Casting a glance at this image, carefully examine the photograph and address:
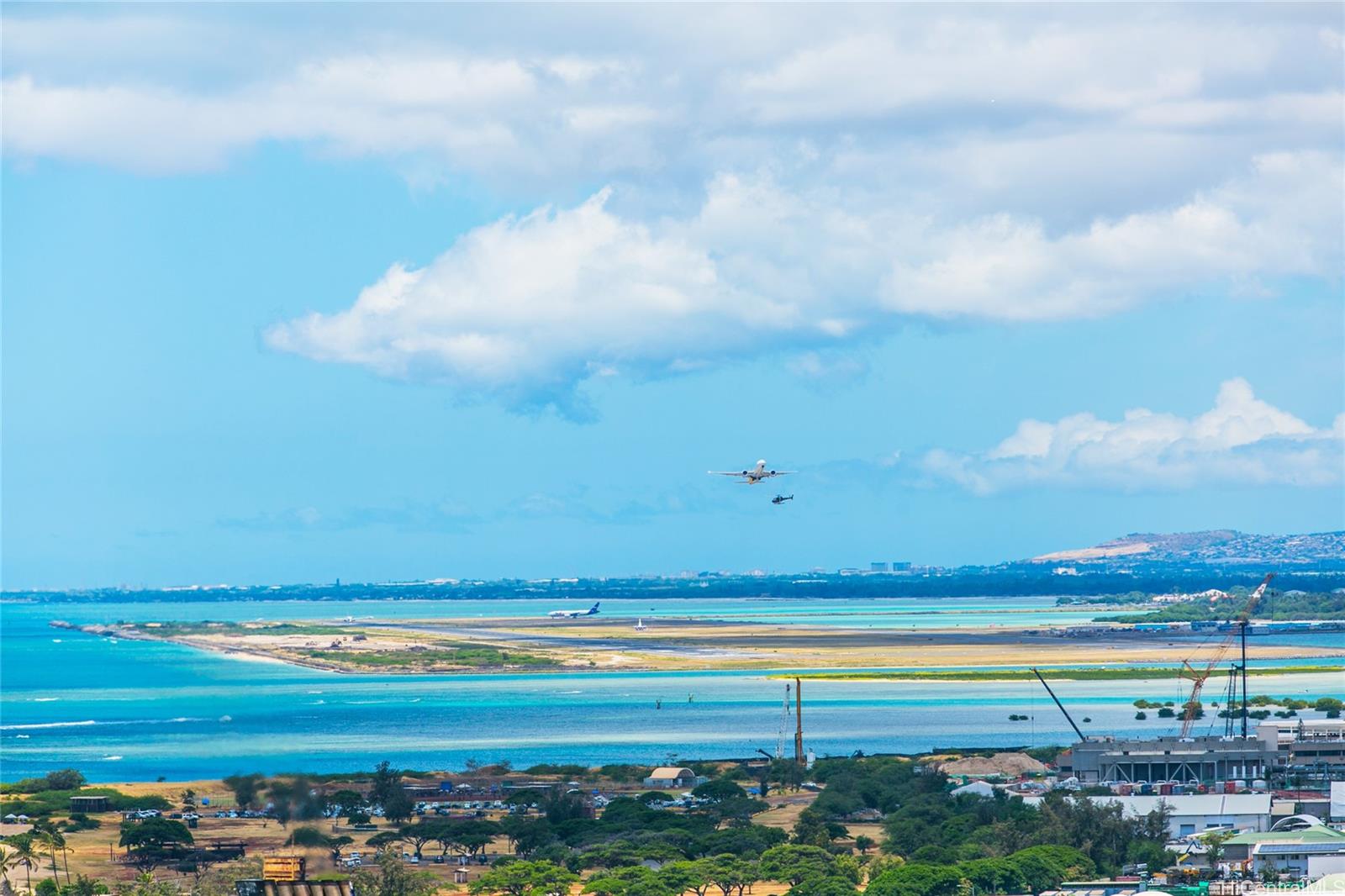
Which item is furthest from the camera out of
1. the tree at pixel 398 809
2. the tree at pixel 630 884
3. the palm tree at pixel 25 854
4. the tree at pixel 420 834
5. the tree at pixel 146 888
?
the tree at pixel 398 809

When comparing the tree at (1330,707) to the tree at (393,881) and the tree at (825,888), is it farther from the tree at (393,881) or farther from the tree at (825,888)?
the tree at (393,881)

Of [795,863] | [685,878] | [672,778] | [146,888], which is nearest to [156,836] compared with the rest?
[146,888]

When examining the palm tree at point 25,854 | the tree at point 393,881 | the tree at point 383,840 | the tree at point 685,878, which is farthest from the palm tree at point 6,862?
the tree at point 685,878

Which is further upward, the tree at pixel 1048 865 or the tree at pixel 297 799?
the tree at pixel 297 799

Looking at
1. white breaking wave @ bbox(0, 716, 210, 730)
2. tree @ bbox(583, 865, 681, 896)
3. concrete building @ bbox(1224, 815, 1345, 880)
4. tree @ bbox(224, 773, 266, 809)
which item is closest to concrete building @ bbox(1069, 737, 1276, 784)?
concrete building @ bbox(1224, 815, 1345, 880)

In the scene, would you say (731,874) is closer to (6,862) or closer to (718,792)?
(718,792)

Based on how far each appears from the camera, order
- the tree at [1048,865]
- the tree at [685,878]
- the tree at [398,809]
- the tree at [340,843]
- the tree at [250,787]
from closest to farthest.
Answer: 1. the tree at [250,787]
2. the tree at [1048,865]
3. the tree at [685,878]
4. the tree at [340,843]
5. the tree at [398,809]
